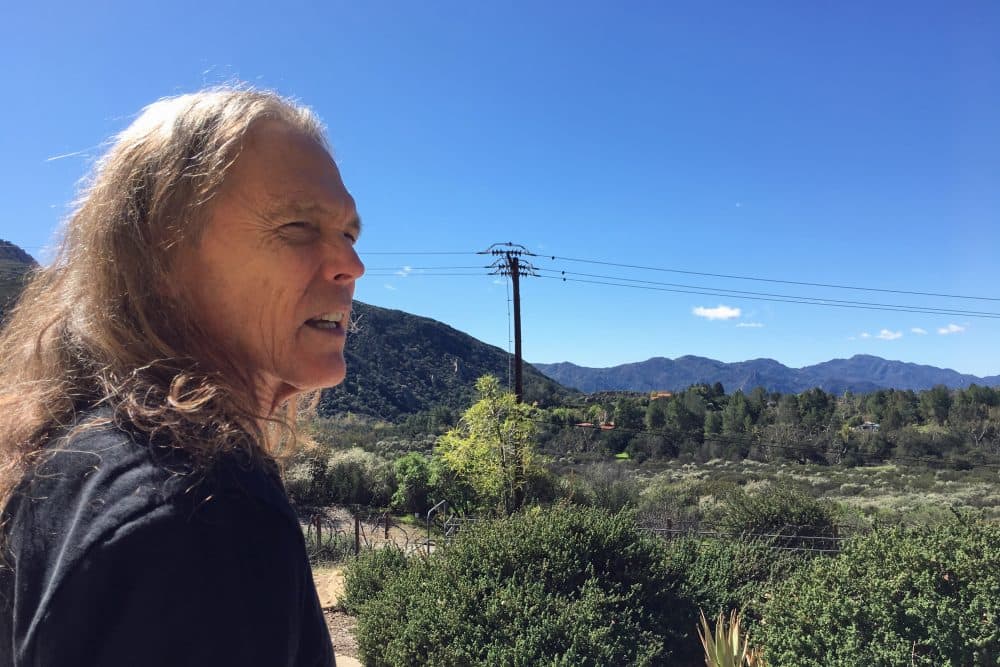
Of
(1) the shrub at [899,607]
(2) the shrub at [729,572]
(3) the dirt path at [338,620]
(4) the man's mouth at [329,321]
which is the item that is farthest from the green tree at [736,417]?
(4) the man's mouth at [329,321]

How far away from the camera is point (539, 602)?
17.7 feet

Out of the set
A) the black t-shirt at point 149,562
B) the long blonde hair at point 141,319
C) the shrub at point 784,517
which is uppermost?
the long blonde hair at point 141,319

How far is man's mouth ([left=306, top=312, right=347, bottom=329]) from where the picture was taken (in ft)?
3.08

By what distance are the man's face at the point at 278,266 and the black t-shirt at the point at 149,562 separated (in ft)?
0.74

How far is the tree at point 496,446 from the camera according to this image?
19891 mm

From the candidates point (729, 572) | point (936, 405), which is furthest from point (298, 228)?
point (936, 405)

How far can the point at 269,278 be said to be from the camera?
862 millimetres

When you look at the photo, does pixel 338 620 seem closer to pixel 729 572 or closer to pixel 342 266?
pixel 729 572

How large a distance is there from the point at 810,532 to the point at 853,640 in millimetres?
12101

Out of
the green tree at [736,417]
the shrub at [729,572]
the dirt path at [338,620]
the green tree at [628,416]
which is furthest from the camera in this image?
the green tree at [628,416]

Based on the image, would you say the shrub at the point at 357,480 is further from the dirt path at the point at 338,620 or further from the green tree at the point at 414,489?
the dirt path at the point at 338,620

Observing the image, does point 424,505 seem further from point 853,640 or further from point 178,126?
point 178,126

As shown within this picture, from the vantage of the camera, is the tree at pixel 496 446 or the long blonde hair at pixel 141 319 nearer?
the long blonde hair at pixel 141 319

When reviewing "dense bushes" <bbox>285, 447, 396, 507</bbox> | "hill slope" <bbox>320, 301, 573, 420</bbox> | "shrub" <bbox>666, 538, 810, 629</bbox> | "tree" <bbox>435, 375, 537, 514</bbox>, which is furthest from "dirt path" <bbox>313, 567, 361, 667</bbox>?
"hill slope" <bbox>320, 301, 573, 420</bbox>
